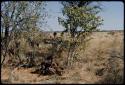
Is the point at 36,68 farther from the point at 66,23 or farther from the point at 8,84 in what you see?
the point at 8,84

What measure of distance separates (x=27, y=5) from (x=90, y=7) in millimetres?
5463

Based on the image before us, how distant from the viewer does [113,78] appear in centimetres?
1700

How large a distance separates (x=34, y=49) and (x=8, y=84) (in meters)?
13.7

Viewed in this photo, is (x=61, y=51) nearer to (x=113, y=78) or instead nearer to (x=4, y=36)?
(x=4, y=36)

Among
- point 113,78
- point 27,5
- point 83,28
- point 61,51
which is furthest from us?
point 61,51

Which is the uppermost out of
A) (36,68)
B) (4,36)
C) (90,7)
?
(90,7)

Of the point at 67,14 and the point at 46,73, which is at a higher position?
the point at 67,14

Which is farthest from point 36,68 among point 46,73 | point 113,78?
point 113,78

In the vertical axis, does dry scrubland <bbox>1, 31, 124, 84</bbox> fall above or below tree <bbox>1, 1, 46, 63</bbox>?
below

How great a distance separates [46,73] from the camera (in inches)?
802

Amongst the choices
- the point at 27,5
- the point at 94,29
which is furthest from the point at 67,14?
the point at 27,5

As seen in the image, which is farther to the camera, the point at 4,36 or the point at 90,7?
the point at 90,7

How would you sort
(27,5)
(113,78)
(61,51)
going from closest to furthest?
(113,78), (27,5), (61,51)

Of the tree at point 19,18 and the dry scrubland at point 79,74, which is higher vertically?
the tree at point 19,18
